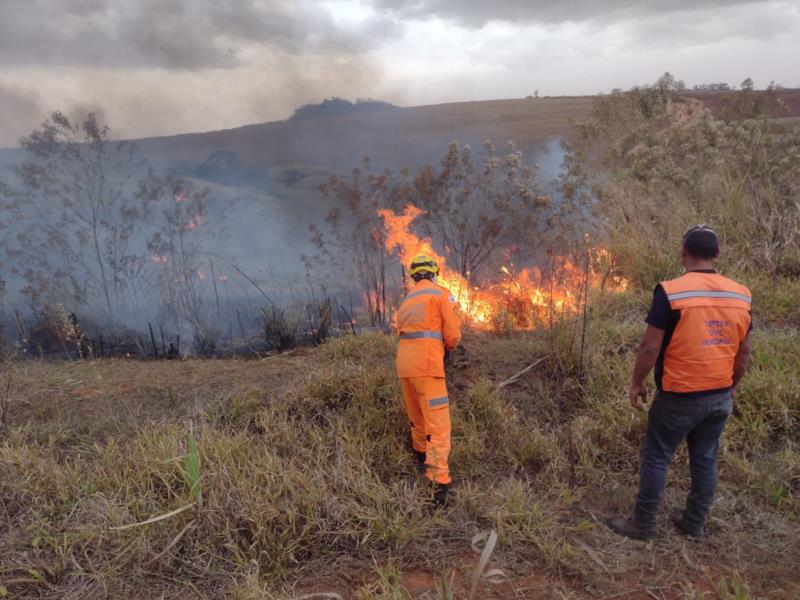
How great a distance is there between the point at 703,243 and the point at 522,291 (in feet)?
13.3

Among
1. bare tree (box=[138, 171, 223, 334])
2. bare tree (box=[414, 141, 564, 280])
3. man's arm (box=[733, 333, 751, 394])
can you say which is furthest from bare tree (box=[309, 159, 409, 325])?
man's arm (box=[733, 333, 751, 394])

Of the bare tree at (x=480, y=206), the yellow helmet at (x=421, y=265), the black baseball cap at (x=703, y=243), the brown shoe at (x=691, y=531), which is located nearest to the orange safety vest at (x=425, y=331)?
the yellow helmet at (x=421, y=265)

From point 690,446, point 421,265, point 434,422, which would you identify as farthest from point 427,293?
point 690,446

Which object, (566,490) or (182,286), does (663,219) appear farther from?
(182,286)

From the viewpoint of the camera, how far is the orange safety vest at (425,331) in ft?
13.7

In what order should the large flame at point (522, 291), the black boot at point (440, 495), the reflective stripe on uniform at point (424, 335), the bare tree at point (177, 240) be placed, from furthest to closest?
1. the bare tree at point (177, 240)
2. the large flame at point (522, 291)
3. the reflective stripe on uniform at point (424, 335)
4. the black boot at point (440, 495)

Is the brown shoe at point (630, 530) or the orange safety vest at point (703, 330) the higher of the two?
the orange safety vest at point (703, 330)

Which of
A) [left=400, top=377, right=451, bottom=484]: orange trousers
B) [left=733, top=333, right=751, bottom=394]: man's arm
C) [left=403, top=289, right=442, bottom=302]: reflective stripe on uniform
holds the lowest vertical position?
[left=400, top=377, right=451, bottom=484]: orange trousers

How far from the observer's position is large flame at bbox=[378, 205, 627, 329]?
6457 millimetres

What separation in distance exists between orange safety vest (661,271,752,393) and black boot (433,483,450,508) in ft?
5.48

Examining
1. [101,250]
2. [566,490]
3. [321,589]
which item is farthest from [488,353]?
[101,250]

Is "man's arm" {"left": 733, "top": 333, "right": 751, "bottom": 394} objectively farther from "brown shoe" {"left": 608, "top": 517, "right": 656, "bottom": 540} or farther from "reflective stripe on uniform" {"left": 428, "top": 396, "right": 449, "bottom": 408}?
"reflective stripe on uniform" {"left": 428, "top": 396, "right": 449, "bottom": 408}

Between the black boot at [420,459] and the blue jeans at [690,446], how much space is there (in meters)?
1.56

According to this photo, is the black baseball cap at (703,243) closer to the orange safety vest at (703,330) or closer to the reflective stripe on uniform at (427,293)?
the orange safety vest at (703,330)
